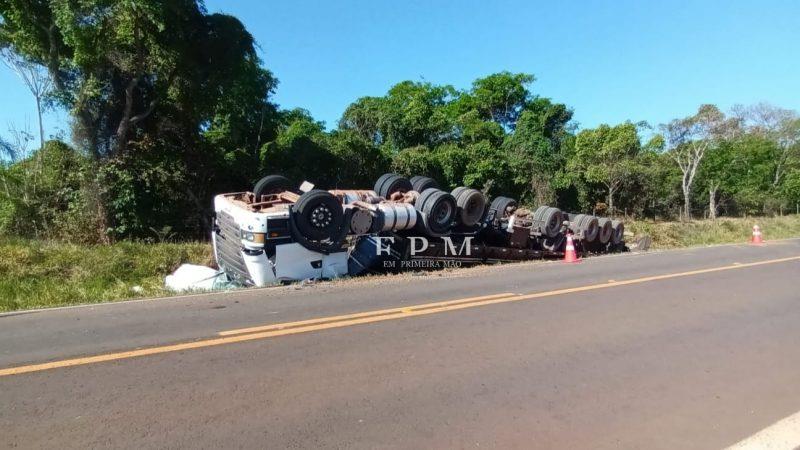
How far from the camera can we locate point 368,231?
1080 centimetres

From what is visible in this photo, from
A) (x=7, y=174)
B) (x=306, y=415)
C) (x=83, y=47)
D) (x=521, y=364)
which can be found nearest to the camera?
(x=306, y=415)

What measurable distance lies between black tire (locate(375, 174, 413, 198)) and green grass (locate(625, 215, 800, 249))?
11728mm

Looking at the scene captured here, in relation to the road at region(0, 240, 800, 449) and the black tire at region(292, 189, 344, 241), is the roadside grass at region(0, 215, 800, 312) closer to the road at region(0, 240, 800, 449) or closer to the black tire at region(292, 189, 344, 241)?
the road at region(0, 240, 800, 449)

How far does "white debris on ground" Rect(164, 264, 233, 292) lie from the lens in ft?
31.9

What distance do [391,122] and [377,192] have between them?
41.3 ft

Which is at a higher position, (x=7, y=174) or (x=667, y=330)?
(x=7, y=174)

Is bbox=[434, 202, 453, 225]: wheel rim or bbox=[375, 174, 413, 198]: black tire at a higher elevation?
bbox=[375, 174, 413, 198]: black tire

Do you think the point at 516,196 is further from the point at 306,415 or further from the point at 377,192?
the point at 306,415

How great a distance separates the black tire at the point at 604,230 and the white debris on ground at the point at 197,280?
10.7 meters

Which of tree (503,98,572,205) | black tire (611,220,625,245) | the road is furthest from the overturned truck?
tree (503,98,572,205)

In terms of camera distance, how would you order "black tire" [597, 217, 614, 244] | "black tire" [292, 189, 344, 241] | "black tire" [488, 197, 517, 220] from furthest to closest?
"black tire" [597, 217, 614, 244] → "black tire" [488, 197, 517, 220] → "black tire" [292, 189, 344, 241]

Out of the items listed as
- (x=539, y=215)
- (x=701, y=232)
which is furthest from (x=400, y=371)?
(x=701, y=232)

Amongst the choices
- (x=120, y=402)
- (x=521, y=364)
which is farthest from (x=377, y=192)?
(x=120, y=402)

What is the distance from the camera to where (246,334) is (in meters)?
5.80
